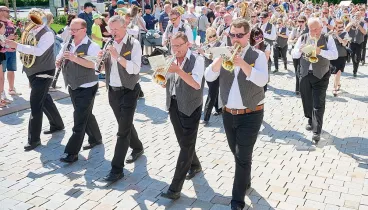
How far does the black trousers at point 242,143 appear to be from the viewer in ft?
13.9

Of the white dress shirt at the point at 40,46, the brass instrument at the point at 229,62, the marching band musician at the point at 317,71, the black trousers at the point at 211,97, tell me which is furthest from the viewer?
the black trousers at the point at 211,97

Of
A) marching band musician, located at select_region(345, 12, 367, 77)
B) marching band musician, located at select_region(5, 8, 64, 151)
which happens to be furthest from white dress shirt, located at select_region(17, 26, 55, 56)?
marching band musician, located at select_region(345, 12, 367, 77)

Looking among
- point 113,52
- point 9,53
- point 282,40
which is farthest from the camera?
point 282,40

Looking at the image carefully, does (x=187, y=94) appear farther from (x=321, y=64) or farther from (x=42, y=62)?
(x=321, y=64)

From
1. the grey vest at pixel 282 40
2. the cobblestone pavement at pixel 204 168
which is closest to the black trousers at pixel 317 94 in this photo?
the cobblestone pavement at pixel 204 168

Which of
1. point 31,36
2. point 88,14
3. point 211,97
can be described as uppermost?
point 88,14

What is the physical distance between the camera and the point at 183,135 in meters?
4.64

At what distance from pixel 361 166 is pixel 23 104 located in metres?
6.47

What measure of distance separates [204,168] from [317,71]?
244 cm

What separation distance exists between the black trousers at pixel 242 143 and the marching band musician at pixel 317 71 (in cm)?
257

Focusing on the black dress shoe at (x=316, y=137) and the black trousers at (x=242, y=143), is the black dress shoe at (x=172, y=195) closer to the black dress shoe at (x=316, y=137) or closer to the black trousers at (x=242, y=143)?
the black trousers at (x=242, y=143)

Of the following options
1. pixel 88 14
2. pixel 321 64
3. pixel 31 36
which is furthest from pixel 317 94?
pixel 88 14

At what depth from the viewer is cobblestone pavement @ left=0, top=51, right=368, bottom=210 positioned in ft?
15.5

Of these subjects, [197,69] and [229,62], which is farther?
[197,69]
